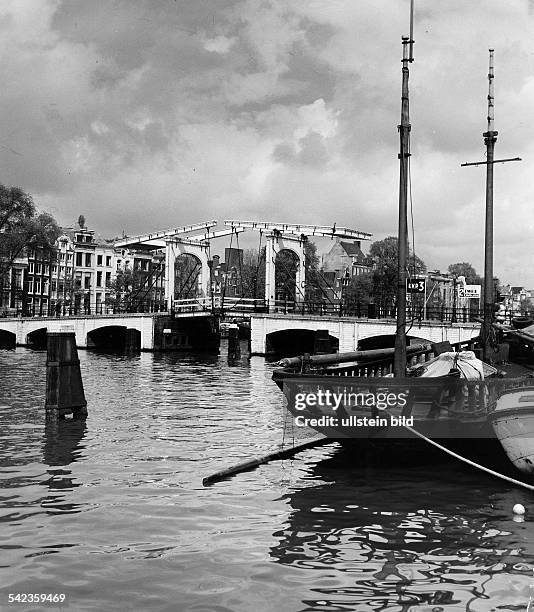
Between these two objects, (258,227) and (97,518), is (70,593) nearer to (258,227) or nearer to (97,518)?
(97,518)

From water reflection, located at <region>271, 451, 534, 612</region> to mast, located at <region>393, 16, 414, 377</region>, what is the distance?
7.11 feet

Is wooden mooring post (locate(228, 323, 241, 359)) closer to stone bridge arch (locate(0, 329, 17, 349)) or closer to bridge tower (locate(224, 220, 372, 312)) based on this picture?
bridge tower (locate(224, 220, 372, 312))

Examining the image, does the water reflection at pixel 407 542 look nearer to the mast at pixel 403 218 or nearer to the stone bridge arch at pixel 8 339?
the mast at pixel 403 218

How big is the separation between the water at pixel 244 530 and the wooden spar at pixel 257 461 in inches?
6.5

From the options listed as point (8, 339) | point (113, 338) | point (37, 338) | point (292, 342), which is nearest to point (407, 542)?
point (292, 342)

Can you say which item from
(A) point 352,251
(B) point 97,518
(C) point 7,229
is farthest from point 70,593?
(A) point 352,251

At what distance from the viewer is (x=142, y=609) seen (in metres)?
6.14

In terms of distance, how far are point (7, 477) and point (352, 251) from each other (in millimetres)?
113778

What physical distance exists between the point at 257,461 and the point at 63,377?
5979 mm

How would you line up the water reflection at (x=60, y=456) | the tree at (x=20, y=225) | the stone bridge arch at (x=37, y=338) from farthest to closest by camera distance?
the tree at (x=20, y=225), the stone bridge arch at (x=37, y=338), the water reflection at (x=60, y=456)

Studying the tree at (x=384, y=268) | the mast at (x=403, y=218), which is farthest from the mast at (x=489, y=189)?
the tree at (x=384, y=268)

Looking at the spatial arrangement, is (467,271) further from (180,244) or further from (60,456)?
(60,456)

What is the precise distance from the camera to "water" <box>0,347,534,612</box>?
6.49 meters

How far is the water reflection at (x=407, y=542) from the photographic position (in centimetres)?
648
